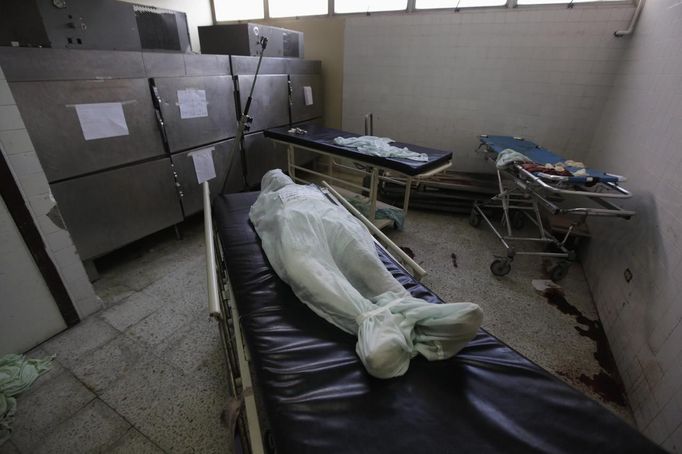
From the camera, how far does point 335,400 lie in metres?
0.81

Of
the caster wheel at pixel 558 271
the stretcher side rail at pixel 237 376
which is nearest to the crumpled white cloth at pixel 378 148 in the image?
the caster wheel at pixel 558 271

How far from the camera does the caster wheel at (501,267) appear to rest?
2.25 metres

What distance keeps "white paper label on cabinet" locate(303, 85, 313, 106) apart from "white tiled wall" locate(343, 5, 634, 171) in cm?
50

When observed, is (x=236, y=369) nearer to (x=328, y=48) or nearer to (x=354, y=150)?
(x=354, y=150)

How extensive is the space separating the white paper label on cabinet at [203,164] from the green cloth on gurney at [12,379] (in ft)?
5.29

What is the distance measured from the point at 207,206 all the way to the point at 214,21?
4338 millimetres

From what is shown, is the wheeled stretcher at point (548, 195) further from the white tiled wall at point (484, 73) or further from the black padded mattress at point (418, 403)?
the black padded mattress at point (418, 403)

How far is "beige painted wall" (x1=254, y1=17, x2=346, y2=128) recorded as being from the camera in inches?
151

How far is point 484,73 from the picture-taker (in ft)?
10.4

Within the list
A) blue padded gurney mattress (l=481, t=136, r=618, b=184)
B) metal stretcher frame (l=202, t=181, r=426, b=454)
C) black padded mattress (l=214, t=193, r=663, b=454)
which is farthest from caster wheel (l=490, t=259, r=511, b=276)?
black padded mattress (l=214, t=193, r=663, b=454)

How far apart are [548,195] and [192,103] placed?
9.87 feet

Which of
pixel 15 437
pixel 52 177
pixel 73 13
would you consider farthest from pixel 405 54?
pixel 15 437

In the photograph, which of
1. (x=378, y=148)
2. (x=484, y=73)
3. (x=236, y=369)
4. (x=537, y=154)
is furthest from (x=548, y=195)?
(x=236, y=369)

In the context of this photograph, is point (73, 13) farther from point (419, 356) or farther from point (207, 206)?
point (419, 356)
